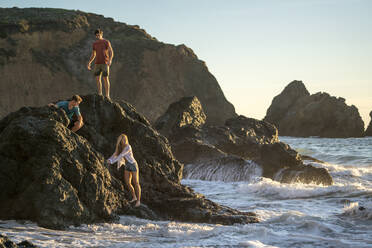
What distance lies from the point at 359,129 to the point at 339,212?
2582 inches

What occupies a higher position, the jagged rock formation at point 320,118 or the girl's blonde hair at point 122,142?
the jagged rock formation at point 320,118

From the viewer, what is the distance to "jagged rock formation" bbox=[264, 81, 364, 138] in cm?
7338

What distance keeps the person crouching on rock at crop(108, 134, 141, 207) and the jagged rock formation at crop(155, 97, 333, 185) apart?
27.1 feet

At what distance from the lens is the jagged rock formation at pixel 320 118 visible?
73.4 m

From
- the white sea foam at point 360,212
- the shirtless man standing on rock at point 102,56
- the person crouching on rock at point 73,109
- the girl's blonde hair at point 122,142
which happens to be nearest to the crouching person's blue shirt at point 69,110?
the person crouching on rock at point 73,109

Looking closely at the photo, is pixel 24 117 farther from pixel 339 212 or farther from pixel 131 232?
pixel 339 212

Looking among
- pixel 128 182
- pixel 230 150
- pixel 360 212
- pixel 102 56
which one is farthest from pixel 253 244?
pixel 230 150

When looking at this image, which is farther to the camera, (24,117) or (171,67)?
(171,67)

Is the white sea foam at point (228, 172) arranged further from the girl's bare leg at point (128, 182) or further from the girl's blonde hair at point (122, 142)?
the girl's blonde hair at point (122, 142)

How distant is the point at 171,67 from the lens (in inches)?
2534

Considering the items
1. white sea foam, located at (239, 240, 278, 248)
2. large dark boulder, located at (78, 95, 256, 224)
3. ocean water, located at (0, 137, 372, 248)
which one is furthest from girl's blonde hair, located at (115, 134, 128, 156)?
white sea foam, located at (239, 240, 278, 248)

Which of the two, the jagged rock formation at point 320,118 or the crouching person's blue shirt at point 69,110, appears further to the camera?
the jagged rock formation at point 320,118

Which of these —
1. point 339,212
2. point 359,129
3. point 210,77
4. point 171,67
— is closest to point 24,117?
point 339,212

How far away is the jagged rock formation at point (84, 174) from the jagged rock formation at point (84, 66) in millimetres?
41685
